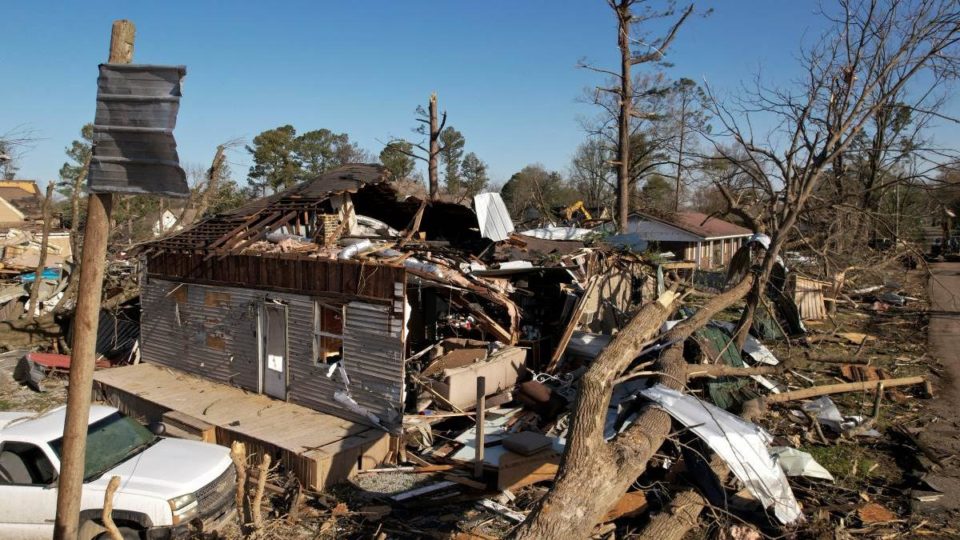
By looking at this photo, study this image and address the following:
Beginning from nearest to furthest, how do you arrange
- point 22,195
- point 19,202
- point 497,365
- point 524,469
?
point 524,469, point 497,365, point 19,202, point 22,195

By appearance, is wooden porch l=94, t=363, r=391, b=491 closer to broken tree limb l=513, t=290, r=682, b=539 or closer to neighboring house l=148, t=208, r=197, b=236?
neighboring house l=148, t=208, r=197, b=236

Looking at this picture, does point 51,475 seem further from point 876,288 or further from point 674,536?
point 876,288

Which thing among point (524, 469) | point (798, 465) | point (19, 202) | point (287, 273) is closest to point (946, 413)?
point (798, 465)

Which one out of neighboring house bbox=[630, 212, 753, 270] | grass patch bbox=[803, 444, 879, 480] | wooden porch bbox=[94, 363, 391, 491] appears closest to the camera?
grass patch bbox=[803, 444, 879, 480]

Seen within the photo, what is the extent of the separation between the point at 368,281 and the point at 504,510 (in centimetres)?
432

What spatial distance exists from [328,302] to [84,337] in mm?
7030

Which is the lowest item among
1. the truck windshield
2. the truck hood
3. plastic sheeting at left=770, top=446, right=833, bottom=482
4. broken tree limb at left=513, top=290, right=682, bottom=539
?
plastic sheeting at left=770, top=446, right=833, bottom=482

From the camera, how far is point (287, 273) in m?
11.1

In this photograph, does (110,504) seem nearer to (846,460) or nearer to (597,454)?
(597,454)

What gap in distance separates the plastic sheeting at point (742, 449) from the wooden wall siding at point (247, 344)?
4.52 metres

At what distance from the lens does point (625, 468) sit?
18.8ft

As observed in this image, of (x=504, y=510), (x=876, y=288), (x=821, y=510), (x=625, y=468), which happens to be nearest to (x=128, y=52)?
(x=625, y=468)

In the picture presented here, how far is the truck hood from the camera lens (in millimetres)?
6504

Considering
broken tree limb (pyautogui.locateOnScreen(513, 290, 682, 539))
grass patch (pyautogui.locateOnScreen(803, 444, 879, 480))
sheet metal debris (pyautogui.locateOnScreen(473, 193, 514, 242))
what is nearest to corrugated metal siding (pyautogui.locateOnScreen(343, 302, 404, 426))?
sheet metal debris (pyautogui.locateOnScreen(473, 193, 514, 242))
